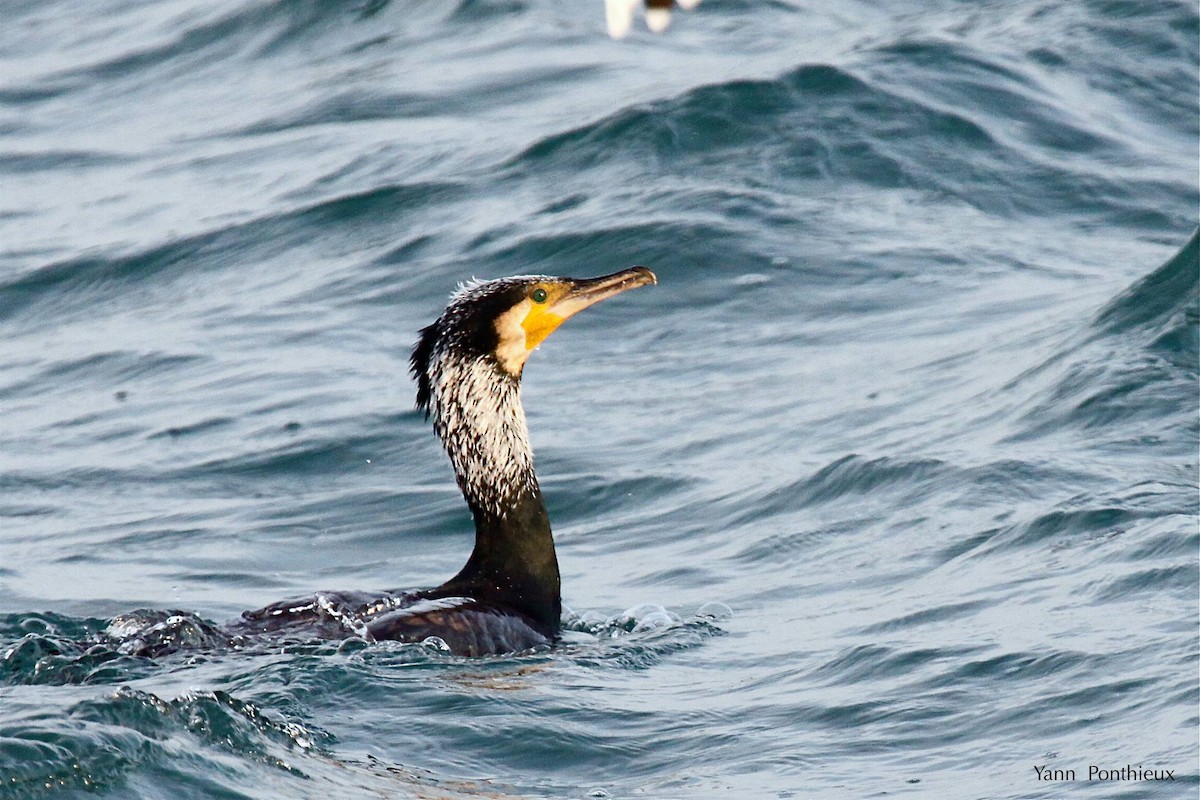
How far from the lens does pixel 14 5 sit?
19.6m

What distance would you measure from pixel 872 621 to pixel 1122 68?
866 cm

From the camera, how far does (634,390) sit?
10930mm

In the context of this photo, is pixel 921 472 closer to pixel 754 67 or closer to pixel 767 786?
pixel 767 786

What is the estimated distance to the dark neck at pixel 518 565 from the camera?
25.5 ft

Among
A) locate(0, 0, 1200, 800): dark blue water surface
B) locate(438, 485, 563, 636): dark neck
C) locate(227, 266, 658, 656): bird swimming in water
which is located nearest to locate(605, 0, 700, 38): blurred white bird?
locate(0, 0, 1200, 800): dark blue water surface

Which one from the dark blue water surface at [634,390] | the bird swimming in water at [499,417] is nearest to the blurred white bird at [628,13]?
→ the dark blue water surface at [634,390]

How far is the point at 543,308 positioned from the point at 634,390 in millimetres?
2950

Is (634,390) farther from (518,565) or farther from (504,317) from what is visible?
(518,565)

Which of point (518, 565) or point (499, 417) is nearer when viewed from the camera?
point (518, 565)

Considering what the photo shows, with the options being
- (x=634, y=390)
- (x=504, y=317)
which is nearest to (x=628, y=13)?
(x=504, y=317)

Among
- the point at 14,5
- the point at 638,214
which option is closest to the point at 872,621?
the point at 638,214

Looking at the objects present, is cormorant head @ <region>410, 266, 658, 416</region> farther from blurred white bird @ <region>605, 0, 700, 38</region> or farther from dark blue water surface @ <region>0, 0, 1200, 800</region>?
blurred white bird @ <region>605, 0, 700, 38</region>

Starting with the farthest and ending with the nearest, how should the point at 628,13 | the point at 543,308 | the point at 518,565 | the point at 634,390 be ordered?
the point at 634,390 → the point at 543,308 → the point at 518,565 → the point at 628,13

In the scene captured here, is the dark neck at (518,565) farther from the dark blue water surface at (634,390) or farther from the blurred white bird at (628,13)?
the blurred white bird at (628,13)
